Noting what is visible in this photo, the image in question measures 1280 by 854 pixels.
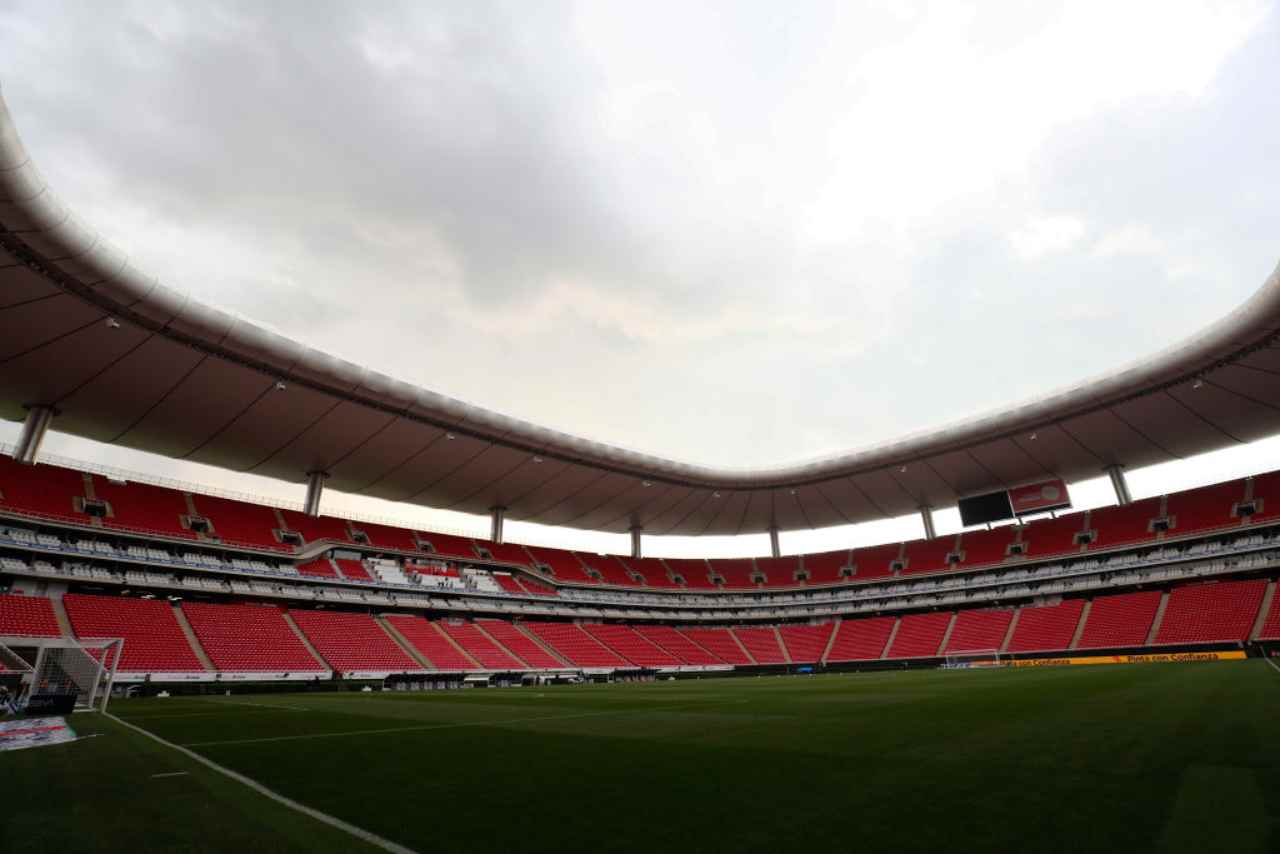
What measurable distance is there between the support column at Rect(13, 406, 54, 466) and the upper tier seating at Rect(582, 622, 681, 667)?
31.3 m

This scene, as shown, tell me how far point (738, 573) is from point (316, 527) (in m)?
34.5

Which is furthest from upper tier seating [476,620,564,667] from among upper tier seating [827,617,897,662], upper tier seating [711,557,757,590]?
upper tier seating [711,557,757,590]

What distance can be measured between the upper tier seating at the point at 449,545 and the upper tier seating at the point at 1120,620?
36739 mm

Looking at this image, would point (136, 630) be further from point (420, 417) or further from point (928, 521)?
point (928, 521)

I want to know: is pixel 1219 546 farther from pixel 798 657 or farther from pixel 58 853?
pixel 58 853

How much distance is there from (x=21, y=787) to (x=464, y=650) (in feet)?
98.4

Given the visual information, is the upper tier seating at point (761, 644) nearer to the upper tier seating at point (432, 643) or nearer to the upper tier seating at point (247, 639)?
the upper tier seating at point (432, 643)

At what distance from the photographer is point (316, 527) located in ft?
118

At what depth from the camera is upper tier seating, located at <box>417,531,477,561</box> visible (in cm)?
4062

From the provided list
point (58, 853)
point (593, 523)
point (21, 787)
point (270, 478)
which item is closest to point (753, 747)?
point (58, 853)

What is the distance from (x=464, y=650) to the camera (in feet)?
108

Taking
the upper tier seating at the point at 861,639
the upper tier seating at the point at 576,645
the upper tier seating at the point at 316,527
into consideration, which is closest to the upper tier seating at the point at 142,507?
the upper tier seating at the point at 316,527

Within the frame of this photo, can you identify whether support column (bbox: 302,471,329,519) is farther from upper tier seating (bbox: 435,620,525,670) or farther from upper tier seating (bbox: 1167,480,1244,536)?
upper tier seating (bbox: 1167,480,1244,536)

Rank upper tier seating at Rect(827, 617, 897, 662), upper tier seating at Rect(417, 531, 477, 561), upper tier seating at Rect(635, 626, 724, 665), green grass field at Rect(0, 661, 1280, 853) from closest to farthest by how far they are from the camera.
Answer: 1. green grass field at Rect(0, 661, 1280, 853)
2. upper tier seating at Rect(827, 617, 897, 662)
3. upper tier seating at Rect(417, 531, 477, 561)
4. upper tier seating at Rect(635, 626, 724, 665)
